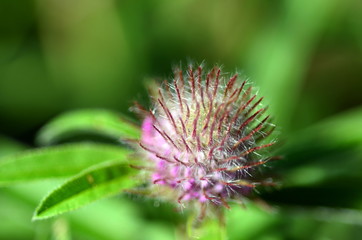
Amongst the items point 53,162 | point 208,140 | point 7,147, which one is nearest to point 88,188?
point 53,162

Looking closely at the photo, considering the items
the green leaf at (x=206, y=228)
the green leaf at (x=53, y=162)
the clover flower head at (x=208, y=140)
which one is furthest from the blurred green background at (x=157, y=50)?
the clover flower head at (x=208, y=140)

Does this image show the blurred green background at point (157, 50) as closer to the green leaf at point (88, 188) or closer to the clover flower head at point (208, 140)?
the green leaf at point (88, 188)

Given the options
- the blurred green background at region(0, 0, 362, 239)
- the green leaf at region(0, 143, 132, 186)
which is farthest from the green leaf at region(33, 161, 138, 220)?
the blurred green background at region(0, 0, 362, 239)

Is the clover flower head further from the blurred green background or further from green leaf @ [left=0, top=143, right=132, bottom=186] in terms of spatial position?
A: the blurred green background

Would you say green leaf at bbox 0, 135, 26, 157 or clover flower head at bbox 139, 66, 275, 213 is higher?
green leaf at bbox 0, 135, 26, 157

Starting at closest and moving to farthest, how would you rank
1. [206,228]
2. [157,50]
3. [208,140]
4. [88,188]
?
[208,140] → [88,188] → [206,228] → [157,50]

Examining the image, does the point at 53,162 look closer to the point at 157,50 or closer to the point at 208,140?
the point at 208,140
